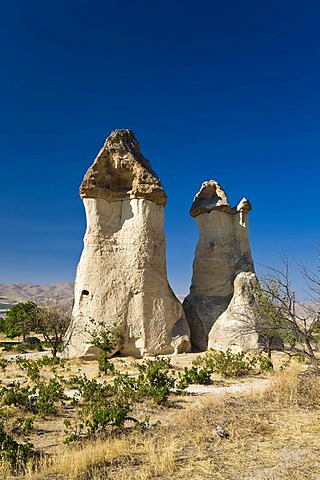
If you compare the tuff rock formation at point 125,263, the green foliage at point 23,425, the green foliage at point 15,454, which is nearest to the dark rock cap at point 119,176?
the tuff rock formation at point 125,263

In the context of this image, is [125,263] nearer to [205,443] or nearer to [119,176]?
[119,176]

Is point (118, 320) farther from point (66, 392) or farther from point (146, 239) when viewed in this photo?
point (66, 392)

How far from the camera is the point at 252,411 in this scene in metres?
7.29

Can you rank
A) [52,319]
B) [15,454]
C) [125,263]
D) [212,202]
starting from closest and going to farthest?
[15,454]
[125,263]
[52,319]
[212,202]

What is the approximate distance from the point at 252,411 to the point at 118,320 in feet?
33.5

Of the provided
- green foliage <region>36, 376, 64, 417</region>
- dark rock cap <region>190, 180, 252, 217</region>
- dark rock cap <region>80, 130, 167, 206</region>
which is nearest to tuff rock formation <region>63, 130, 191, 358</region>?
dark rock cap <region>80, 130, 167, 206</region>

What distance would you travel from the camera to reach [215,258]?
2112 centimetres

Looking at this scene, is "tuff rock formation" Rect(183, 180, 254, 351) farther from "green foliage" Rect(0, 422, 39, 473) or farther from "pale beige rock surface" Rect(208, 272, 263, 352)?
"green foliage" Rect(0, 422, 39, 473)

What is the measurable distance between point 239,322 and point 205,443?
12.2 m

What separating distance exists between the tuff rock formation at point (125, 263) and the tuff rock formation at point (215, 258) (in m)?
2.17

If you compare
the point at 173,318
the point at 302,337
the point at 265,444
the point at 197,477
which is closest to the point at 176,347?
the point at 173,318

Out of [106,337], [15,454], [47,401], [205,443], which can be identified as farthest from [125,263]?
[15,454]

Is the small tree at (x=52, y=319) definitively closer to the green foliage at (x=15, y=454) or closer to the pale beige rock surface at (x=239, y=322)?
the pale beige rock surface at (x=239, y=322)

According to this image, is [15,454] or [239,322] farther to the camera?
[239,322]
